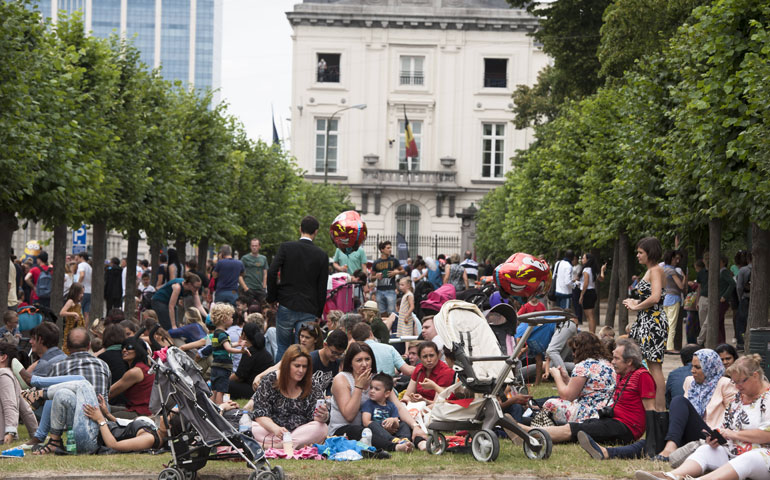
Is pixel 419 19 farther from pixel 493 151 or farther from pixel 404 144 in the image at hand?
pixel 493 151

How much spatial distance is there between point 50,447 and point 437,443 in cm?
335

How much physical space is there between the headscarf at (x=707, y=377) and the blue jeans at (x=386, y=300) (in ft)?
36.4

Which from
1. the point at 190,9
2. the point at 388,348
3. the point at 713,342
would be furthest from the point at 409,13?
the point at 190,9

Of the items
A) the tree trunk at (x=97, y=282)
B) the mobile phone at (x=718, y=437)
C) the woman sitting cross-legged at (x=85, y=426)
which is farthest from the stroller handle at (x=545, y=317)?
the tree trunk at (x=97, y=282)

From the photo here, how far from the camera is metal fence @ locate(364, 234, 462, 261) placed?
70.8 metres

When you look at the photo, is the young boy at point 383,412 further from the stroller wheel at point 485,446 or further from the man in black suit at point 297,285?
the man in black suit at point 297,285

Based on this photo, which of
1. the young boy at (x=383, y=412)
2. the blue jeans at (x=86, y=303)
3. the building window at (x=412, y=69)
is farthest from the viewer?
the building window at (x=412, y=69)

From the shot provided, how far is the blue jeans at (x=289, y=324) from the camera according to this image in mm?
12835

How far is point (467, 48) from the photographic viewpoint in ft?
239

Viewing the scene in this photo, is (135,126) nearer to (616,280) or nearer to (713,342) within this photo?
(616,280)

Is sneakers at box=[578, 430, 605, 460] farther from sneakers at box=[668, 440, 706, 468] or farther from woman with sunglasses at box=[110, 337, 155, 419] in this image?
woman with sunglasses at box=[110, 337, 155, 419]

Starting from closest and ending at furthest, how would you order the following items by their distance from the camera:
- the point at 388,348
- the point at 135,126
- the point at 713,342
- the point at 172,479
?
the point at 172,479
the point at 388,348
the point at 713,342
the point at 135,126

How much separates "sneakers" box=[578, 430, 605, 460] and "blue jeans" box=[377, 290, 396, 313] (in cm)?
1149

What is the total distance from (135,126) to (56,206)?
679cm
